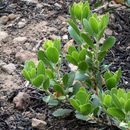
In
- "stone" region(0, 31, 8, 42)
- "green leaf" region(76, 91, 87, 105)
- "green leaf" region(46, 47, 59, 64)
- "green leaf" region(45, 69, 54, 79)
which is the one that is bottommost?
"stone" region(0, 31, 8, 42)

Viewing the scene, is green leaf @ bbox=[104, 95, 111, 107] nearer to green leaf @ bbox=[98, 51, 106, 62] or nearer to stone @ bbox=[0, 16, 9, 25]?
green leaf @ bbox=[98, 51, 106, 62]

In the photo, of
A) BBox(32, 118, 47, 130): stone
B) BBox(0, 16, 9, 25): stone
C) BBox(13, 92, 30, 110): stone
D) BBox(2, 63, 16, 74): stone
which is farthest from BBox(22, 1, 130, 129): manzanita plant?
BBox(0, 16, 9, 25): stone

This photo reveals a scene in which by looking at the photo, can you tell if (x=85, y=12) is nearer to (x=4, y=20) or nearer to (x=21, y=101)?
(x=21, y=101)

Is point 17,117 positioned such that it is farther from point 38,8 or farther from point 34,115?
point 38,8

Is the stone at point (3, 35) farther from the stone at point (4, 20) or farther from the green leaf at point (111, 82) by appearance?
the green leaf at point (111, 82)

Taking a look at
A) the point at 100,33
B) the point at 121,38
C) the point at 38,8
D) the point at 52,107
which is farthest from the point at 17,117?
the point at 38,8

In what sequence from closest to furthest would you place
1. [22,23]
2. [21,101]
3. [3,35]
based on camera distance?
[21,101]
[3,35]
[22,23]

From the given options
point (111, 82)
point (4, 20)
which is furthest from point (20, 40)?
point (111, 82)
